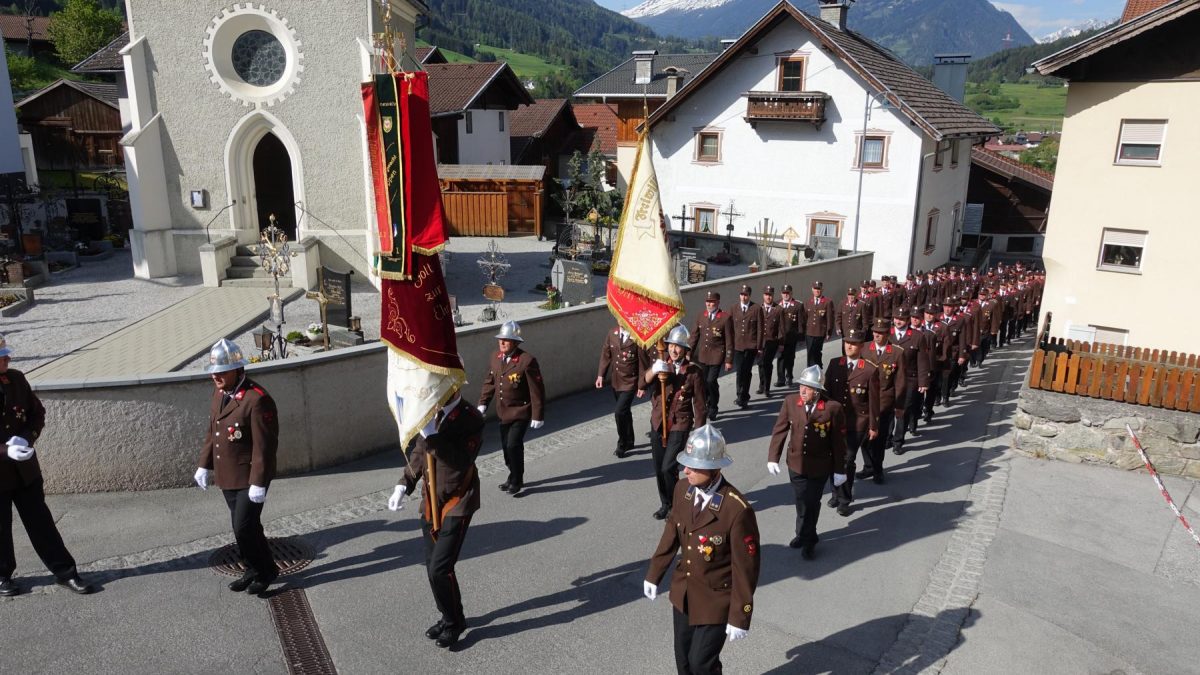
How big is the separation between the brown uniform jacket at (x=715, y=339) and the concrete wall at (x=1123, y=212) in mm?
8303

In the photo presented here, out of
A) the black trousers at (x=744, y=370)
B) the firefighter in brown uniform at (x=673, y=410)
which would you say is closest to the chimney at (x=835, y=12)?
the black trousers at (x=744, y=370)

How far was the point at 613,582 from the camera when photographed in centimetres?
691

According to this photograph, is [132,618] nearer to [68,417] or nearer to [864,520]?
[68,417]

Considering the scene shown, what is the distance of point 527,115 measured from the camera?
44.9m

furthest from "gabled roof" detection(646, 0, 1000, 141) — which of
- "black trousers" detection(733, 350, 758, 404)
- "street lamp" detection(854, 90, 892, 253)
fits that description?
"black trousers" detection(733, 350, 758, 404)

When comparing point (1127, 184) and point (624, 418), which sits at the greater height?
point (1127, 184)

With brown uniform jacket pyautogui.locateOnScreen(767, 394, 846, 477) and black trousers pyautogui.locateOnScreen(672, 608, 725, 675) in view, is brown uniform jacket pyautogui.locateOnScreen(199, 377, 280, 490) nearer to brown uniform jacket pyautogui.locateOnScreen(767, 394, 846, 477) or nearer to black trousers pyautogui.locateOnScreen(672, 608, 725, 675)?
black trousers pyautogui.locateOnScreen(672, 608, 725, 675)

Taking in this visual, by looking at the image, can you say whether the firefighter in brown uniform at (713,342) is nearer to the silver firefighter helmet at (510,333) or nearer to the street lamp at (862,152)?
the silver firefighter helmet at (510,333)

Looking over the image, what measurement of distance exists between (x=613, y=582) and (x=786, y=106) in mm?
22806

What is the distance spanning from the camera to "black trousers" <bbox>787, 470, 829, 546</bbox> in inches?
289

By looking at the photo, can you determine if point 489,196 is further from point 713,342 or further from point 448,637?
point 448,637

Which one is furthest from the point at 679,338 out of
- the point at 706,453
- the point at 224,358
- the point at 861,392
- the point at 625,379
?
the point at 224,358

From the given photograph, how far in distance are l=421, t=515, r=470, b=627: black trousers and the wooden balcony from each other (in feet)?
76.3

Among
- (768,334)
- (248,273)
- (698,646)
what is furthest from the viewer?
(248,273)
